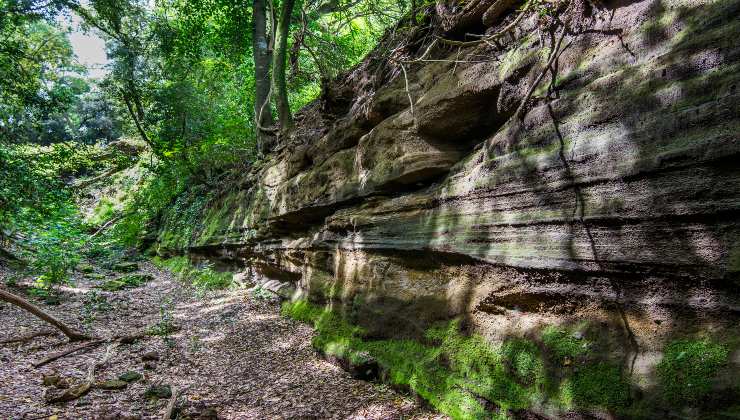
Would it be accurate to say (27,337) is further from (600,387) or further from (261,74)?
(261,74)

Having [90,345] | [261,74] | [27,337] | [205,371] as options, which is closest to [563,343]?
[205,371]

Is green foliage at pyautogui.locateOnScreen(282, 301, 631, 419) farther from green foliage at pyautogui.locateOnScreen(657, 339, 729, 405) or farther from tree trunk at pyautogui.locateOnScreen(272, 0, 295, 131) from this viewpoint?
tree trunk at pyautogui.locateOnScreen(272, 0, 295, 131)

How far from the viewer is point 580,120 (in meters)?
3.36

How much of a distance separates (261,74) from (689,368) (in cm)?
1385

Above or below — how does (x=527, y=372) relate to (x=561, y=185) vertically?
below

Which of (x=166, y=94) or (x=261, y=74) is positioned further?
(x=166, y=94)

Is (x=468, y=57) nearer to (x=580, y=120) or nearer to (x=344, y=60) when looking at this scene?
(x=580, y=120)

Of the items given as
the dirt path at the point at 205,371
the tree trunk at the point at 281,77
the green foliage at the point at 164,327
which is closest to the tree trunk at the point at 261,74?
the tree trunk at the point at 281,77

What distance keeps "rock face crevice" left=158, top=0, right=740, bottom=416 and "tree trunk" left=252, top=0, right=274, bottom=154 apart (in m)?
7.55

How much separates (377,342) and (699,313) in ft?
11.4

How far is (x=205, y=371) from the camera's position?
554 centimetres

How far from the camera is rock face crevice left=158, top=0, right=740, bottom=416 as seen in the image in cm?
260

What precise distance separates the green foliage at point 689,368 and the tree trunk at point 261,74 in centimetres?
1204

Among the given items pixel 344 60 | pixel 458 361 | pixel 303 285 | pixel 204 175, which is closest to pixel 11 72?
pixel 204 175
